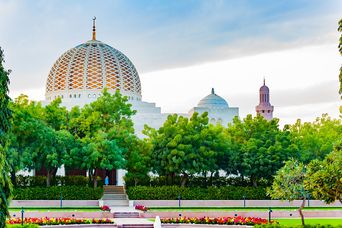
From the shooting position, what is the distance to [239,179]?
4103cm

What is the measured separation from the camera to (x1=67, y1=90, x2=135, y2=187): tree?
36.2 metres

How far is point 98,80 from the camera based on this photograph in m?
53.3

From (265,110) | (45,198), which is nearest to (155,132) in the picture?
(45,198)

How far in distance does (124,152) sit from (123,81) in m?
17.1

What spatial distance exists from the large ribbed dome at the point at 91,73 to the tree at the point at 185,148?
15421 mm

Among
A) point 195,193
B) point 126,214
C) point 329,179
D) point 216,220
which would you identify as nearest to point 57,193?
point 126,214

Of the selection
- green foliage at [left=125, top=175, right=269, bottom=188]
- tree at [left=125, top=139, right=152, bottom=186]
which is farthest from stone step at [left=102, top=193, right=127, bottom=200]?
green foliage at [left=125, top=175, right=269, bottom=188]

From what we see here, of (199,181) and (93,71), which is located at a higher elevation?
(93,71)

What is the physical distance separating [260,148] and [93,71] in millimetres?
20915

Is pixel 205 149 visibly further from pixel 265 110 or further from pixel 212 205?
pixel 265 110

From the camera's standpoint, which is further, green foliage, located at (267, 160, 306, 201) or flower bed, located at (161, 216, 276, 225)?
flower bed, located at (161, 216, 276, 225)

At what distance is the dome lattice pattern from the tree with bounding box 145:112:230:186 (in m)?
15.6

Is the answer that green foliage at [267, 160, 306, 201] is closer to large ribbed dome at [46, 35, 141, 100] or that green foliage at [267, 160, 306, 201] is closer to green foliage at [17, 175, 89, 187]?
green foliage at [17, 175, 89, 187]

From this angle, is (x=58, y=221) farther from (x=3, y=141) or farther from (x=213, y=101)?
(x=213, y=101)
